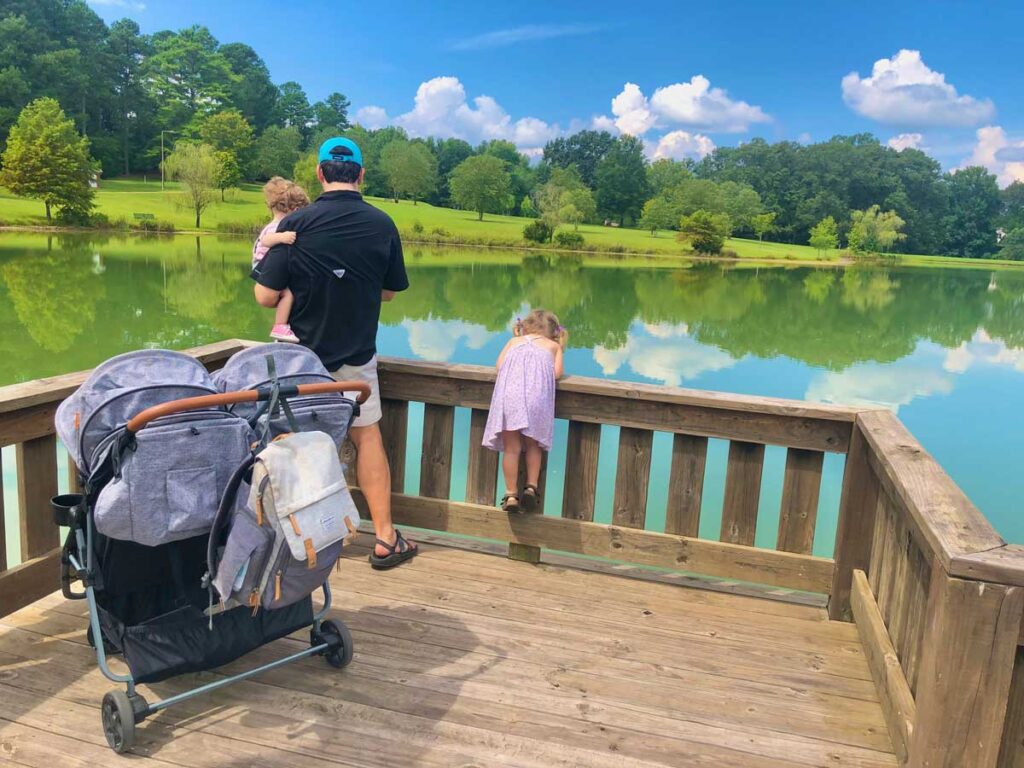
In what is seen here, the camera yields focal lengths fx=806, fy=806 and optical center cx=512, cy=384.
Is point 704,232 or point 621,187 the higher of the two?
point 621,187

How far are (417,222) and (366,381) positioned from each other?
60.7 m

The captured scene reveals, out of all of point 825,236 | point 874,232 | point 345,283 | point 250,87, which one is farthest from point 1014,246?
point 345,283

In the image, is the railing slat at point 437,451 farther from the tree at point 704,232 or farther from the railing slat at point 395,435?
the tree at point 704,232

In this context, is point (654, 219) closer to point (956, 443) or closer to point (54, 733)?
point (956, 443)

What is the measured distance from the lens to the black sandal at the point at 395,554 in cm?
346

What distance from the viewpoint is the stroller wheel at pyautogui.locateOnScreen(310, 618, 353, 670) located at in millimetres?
2590

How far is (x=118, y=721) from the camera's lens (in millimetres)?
2098

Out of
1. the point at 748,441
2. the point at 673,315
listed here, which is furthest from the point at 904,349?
the point at 748,441

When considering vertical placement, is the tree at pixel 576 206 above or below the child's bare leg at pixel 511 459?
above

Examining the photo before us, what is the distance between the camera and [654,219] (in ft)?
267

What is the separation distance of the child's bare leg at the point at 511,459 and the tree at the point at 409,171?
7608cm

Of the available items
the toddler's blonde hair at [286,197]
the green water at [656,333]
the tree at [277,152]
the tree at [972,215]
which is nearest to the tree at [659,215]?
the tree at [972,215]

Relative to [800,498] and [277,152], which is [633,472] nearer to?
[800,498]

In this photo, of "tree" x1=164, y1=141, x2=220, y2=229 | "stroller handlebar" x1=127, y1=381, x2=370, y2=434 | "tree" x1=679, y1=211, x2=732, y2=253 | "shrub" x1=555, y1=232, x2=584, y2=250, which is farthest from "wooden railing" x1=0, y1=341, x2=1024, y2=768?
"tree" x1=679, y1=211, x2=732, y2=253
